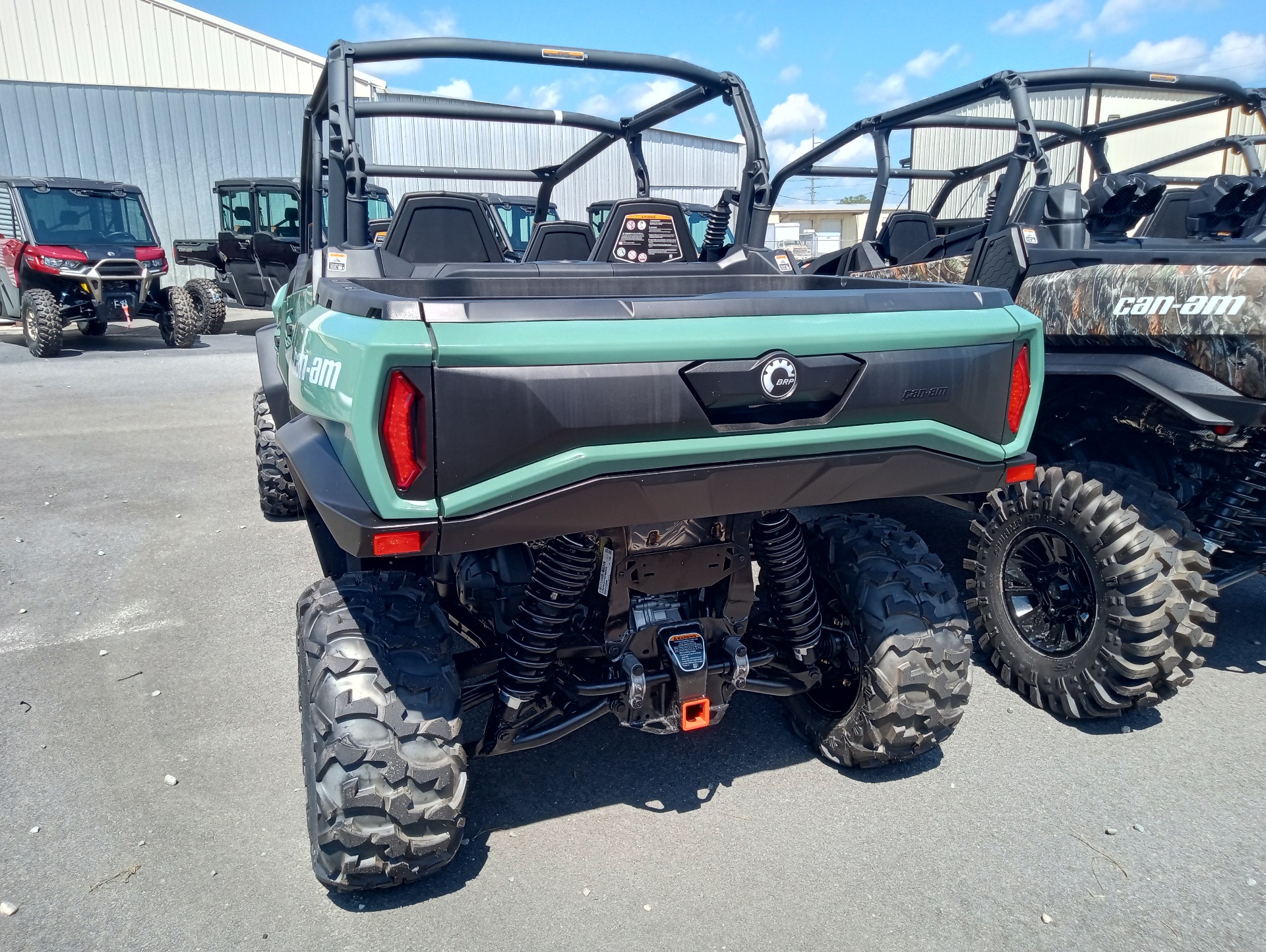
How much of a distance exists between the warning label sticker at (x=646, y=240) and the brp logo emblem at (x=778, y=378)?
184 cm

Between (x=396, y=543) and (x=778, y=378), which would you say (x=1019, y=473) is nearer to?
(x=778, y=378)

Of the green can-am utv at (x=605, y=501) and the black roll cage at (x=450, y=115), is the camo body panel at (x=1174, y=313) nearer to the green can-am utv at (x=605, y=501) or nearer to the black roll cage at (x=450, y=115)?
the green can-am utv at (x=605, y=501)

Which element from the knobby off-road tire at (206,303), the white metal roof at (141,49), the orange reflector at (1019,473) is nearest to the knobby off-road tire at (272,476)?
the orange reflector at (1019,473)

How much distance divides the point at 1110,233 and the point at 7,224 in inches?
551

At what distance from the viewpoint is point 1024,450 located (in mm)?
2543

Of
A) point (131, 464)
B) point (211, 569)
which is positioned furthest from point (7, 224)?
point (211, 569)

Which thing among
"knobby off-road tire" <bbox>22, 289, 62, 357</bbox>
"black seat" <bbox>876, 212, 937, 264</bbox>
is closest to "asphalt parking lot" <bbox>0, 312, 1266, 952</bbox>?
"black seat" <bbox>876, 212, 937, 264</bbox>

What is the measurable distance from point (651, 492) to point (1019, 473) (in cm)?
113

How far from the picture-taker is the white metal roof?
21.0m

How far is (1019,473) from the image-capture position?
2.55 m

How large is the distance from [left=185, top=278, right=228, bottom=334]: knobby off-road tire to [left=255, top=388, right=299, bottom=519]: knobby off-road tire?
9.45 meters

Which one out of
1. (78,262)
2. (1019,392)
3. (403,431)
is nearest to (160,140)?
(78,262)

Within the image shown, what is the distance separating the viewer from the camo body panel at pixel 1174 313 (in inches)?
118

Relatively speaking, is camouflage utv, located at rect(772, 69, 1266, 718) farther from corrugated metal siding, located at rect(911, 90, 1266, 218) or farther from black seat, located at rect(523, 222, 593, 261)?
corrugated metal siding, located at rect(911, 90, 1266, 218)
